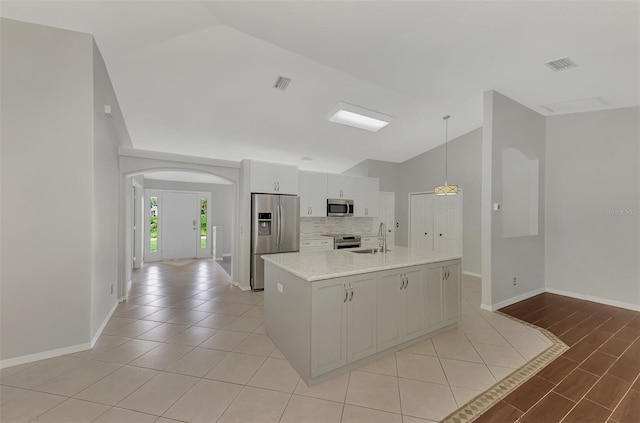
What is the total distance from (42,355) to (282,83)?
3848 mm

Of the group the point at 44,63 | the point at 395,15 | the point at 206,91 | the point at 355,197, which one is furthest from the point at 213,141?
the point at 395,15

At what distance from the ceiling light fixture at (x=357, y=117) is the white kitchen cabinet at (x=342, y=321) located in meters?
2.77

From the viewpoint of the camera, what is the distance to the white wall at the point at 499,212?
380cm

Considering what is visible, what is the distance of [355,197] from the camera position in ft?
20.6

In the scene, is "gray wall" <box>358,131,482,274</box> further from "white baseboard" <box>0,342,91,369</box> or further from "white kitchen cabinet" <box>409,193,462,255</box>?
"white baseboard" <box>0,342,91,369</box>

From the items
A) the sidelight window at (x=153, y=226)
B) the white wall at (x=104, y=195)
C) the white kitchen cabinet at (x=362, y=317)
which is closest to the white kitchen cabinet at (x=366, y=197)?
the white kitchen cabinet at (x=362, y=317)

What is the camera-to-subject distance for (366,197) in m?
6.45

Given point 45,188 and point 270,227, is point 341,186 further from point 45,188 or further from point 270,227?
point 45,188

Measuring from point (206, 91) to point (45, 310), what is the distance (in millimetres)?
2976

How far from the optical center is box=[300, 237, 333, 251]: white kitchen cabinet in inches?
214

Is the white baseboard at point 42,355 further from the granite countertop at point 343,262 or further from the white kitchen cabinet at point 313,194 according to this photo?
the white kitchen cabinet at point 313,194

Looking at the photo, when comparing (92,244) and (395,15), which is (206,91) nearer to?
(92,244)

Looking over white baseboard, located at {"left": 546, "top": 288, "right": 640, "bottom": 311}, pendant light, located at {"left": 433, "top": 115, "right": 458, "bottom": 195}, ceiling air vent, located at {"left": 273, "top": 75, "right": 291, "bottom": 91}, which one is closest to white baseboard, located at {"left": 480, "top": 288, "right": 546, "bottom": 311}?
white baseboard, located at {"left": 546, "top": 288, "right": 640, "bottom": 311}

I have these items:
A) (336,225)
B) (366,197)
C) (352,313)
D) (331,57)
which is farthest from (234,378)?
(366,197)
